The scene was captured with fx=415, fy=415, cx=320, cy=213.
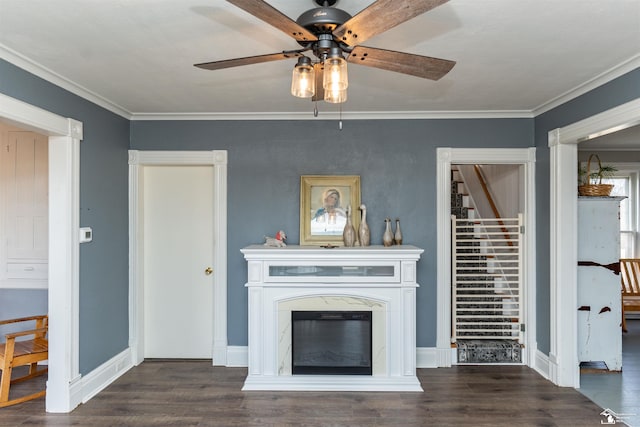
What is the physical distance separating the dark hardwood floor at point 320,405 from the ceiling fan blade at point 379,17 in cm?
258

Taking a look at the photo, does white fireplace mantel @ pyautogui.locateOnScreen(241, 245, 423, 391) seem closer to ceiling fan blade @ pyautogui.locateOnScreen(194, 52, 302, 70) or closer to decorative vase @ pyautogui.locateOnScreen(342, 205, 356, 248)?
decorative vase @ pyautogui.locateOnScreen(342, 205, 356, 248)

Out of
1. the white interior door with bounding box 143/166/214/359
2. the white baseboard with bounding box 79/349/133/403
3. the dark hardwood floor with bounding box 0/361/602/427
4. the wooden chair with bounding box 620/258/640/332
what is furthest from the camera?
the wooden chair with bounding box 620/258/640/332

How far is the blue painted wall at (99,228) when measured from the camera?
133 inches

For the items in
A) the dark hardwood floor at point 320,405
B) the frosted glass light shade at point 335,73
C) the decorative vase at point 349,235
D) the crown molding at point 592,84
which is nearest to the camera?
the frosted glass light shade at point 335,73

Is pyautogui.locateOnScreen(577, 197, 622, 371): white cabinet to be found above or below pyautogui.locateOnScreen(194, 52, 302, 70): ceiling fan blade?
below

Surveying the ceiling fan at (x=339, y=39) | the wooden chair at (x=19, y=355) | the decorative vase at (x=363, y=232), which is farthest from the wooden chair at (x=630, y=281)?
the wooden chair at (x=19, y=355)

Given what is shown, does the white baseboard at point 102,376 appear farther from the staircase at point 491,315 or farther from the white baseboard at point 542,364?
the white baseboard at point 542,364

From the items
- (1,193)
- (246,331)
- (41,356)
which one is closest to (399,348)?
(246,331)

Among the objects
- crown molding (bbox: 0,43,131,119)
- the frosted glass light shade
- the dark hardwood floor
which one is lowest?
the dark hardwood floor

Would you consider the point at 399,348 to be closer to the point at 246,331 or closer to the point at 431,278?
the point at 431,278

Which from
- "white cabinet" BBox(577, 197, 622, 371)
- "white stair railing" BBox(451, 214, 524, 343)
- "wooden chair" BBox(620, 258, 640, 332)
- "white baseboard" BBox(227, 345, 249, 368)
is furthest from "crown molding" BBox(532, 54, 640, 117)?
"white baseboard" BBox(227, 345, 249, 368)

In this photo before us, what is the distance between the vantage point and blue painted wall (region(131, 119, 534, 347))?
164 inches

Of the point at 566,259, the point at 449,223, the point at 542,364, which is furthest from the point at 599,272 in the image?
the point at 449,223

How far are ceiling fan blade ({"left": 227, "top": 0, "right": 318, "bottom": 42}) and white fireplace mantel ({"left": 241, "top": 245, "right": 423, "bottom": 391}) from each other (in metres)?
2.20
